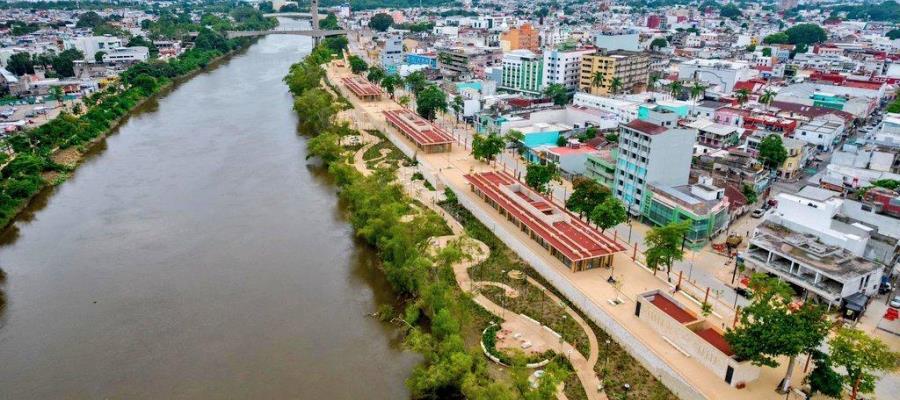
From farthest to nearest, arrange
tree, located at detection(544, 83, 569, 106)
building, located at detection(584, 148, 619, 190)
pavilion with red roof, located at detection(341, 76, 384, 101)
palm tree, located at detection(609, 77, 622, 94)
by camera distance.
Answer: pavilion with red roof, located at detection(341, 76, 384, 101) < palm tree, located at detection(609, 77, 622, 94) < tree, located at detection(544, 83, 569, 106) < building, located at detection(584, 148, 619, 190)

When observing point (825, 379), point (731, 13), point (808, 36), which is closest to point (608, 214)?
point (825, 379)

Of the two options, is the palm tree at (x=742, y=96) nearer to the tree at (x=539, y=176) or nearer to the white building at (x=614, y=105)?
the white building at (x=614, y=105)

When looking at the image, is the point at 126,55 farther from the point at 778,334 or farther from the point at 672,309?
the point at 778,334

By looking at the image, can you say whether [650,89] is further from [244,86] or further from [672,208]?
[244,86]

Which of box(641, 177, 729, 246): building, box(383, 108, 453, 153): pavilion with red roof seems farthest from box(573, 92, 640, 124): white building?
box(641, 177, 729, 246): building

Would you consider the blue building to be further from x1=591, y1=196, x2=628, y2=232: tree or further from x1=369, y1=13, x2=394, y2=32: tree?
x1=591, y1=196, x2=628, y2=232: tree

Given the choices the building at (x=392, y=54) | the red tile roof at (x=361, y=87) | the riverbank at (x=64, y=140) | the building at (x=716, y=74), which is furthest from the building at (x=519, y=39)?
the riverbank at (x=64, y=140)
